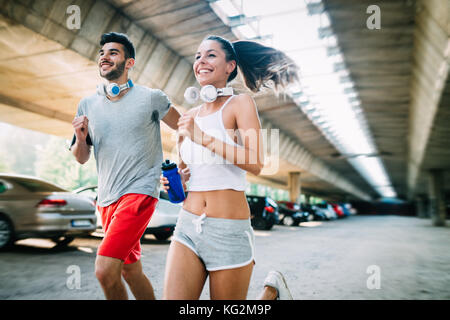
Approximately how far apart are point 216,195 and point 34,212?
662cm

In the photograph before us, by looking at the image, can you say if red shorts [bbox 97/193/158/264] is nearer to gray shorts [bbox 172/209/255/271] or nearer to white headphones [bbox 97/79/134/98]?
gray shorts [bbox 172/209/255/271]

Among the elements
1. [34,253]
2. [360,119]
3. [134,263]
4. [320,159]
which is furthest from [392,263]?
[320,159]

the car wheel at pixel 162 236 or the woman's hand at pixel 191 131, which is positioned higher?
the woman's hand at pixel 191 131

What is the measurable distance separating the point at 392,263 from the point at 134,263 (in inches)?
266

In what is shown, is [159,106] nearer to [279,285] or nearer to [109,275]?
[109,275]

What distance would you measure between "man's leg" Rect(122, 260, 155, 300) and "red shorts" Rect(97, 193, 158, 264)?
5 cm

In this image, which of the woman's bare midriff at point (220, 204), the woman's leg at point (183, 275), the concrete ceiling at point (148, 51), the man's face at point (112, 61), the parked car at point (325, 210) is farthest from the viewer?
the parked car at point (325, 210)

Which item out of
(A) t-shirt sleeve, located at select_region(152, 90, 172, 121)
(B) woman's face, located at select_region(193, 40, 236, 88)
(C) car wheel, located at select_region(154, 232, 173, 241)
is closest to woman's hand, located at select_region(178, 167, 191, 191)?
(B) woman's face, located at select_region(193, 40, 236, 88)

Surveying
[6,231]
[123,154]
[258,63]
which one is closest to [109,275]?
[123,154]

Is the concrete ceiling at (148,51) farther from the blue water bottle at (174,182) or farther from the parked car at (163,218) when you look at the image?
the parked car at (163,218)

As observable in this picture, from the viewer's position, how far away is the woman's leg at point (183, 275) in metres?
→ 1.85

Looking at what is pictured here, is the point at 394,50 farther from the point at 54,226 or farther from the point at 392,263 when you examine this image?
the point at 54,226

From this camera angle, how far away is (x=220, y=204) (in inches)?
77.9
